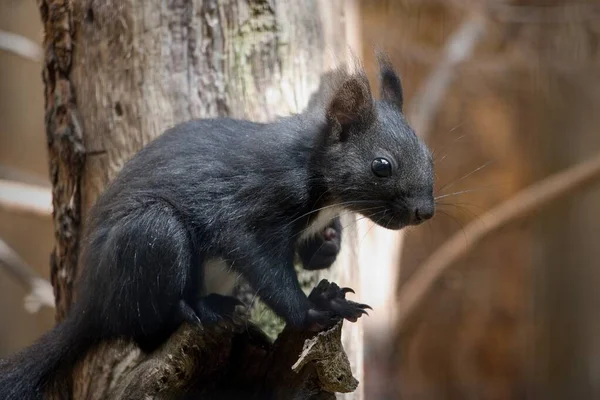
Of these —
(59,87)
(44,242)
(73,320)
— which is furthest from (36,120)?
(73,320)

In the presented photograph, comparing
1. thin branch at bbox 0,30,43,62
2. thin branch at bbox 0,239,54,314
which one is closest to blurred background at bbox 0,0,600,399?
thin branch at bbox 0,30,43,62

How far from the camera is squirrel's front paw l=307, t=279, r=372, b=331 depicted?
110 inches

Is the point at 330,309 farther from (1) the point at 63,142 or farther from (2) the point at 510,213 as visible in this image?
(2) the point at 510,213

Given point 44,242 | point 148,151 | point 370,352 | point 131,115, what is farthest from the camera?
point 44,242

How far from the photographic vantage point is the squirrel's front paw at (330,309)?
9.13ft

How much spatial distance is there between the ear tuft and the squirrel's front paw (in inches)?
24.1

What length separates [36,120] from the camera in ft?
26.2

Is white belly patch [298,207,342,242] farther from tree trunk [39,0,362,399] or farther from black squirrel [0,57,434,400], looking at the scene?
tree trunk [39,0,362,399]

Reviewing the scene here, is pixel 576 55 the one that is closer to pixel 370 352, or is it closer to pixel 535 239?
pixel 535 239

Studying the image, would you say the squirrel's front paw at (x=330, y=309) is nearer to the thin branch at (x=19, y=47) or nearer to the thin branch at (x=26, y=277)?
the thin branch at (x=26, y=277)

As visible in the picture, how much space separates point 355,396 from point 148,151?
141 centimetres

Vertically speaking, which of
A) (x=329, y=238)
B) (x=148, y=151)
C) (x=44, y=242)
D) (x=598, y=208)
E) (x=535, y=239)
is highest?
(x=148, y=151)

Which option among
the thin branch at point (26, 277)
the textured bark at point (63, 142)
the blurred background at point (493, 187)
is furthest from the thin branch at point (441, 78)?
the thin branch at point (26, 277)

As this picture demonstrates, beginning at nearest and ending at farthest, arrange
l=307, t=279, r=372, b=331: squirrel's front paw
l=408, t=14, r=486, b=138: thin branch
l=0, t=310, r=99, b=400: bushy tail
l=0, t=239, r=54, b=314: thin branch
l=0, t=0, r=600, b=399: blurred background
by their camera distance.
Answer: l=307, t=279, r=372, b=331: squirrel's front paw, l=0, t=310, r=99, b=400: bushy tail, l=0, t=239, r=54, b=314: thin branch, l=408, t=14, r=486, b=138: thin branch, l=0, t=0, r=600, b=399: blurred background
